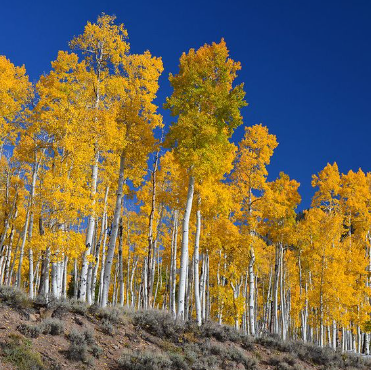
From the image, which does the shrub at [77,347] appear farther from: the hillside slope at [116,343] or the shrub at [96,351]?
the shrub at [96,351]

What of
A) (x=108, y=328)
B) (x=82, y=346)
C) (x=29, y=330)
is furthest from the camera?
(x=108, y=328)

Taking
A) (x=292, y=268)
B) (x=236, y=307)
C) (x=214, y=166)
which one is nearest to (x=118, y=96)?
(x=214, y=166)

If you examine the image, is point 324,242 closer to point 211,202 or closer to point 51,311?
point 211,202

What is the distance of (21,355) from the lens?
8.84 meters

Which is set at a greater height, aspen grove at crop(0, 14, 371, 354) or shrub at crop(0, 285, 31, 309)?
aspen grove at crop(0, 14, 371, 354)

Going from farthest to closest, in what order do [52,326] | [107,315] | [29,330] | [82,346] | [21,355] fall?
1. [107,315]
2. [52,326]
3. [82,346]
4. [29,330]
5. [21,355]

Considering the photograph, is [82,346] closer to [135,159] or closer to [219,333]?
[219,333]

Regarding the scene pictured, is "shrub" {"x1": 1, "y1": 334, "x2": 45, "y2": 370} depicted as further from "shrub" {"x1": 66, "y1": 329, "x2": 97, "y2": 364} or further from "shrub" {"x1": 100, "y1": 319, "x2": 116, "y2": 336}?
"shrub" {"x1": 100, "y1": 319, "x2": 116, "y2": 336}

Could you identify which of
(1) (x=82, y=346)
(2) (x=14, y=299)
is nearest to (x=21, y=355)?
(1) (x=82, y=346)

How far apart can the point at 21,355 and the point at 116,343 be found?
146 inches

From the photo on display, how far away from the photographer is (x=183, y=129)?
16.1 metres

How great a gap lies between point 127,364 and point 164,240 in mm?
18851

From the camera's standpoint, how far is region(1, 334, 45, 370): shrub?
8.55 metres

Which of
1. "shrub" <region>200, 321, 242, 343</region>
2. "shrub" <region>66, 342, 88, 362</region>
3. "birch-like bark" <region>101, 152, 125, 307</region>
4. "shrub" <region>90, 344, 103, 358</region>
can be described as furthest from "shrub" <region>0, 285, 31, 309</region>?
"shrub" <region>200, 321, 242, 343</region>
